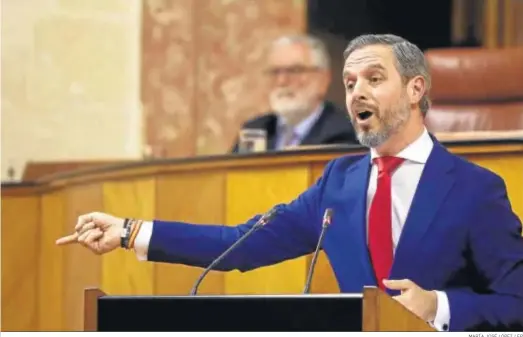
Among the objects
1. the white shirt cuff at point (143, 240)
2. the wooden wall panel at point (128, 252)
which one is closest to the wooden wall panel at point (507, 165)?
the white shirt cuff at point (143, 240)

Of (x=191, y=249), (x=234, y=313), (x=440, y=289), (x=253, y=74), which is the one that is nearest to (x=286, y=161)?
(x=191, y=249)

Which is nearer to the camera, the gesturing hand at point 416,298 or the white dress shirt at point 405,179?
the gesturing hand at point 416,298

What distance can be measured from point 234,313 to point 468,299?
47 centimetres

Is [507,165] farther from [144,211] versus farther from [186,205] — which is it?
[144,211]

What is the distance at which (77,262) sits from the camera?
12.0ft

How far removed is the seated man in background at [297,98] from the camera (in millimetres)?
4137

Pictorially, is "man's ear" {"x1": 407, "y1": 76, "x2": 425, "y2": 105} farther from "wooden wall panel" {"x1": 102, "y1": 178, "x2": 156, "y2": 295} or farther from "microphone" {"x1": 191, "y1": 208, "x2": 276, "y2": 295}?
"wooden wall panel" {"x1": 102, "y1": 178, "x2": 156, "y2": 295}

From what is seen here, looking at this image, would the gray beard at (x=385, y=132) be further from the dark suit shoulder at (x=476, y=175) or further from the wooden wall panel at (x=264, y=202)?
the wooden wall panel at (x=264, y=202)

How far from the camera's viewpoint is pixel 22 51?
5512 millimetres

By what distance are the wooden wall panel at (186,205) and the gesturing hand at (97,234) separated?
709 millimetres

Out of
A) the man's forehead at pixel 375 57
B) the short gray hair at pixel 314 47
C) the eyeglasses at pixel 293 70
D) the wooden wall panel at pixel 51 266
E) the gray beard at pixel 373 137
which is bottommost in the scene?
the wooden wall panel at pixel 51 266

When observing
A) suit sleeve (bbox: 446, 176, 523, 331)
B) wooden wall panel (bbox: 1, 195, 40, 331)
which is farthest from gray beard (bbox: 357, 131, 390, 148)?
wooden wall panel (bbox: 1, 195, 40, 331)

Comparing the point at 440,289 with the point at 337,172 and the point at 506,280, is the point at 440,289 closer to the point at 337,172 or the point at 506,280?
the point at 506,280

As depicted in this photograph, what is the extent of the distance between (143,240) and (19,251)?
4.61ft
